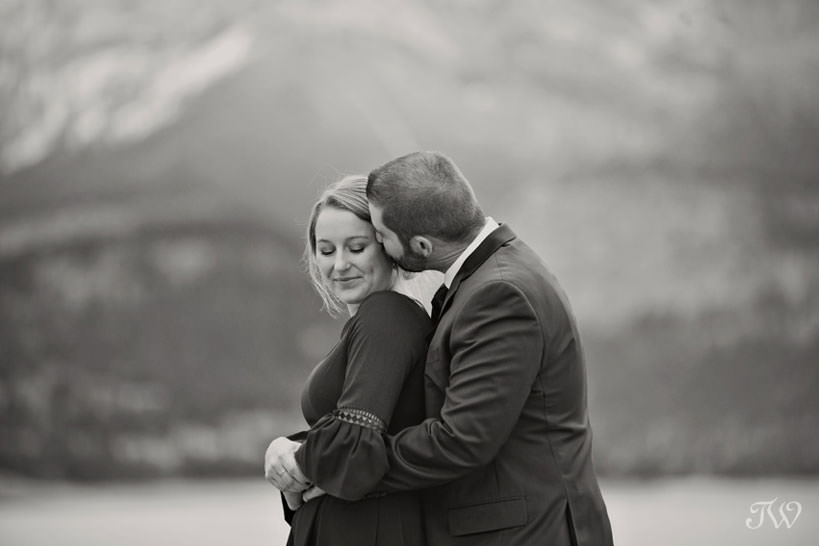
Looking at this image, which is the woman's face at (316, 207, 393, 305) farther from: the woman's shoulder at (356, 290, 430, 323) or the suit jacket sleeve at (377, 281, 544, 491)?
the suit jacket sleeve at (377, 281, 544, 491)

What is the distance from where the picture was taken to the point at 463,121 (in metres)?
6.35

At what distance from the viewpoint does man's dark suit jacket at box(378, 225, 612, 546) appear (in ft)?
6.88

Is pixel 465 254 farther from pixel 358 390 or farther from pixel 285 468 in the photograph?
pixel 285 468

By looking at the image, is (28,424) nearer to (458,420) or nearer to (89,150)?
(89,150)

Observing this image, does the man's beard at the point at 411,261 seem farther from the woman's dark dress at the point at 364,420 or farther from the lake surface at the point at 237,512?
the lake surface at the point at 237,512

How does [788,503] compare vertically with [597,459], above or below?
below

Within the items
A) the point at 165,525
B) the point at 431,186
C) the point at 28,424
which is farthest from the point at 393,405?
the point at 28,424

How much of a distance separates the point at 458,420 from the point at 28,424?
188 inches

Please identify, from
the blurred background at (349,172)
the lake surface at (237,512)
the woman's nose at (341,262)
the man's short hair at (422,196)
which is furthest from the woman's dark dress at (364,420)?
the blurred background at (349,172)

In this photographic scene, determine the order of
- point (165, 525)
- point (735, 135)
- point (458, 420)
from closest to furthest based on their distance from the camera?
point (458, 420) → point (165, 525) → point (735, 135)

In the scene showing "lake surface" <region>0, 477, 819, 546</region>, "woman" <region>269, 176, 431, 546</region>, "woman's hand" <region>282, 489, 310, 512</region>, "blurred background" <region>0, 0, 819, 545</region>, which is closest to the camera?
"woman" <region>269, 176, 431, 546</region>

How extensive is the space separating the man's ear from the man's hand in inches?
21.1

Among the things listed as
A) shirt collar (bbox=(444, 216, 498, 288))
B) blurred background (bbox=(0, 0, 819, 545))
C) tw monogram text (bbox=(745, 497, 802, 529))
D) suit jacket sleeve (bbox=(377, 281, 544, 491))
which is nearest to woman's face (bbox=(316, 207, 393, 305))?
shirt collar (bbox=(444, 216, 498, 288))

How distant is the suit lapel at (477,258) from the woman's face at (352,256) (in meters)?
Result: 0.24
